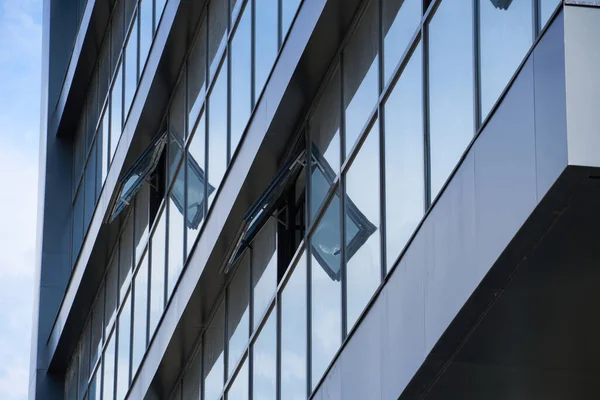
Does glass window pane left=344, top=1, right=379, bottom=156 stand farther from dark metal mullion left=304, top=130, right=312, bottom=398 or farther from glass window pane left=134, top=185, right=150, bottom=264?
glass window pane left=134, top=185, right=150, bottom=264

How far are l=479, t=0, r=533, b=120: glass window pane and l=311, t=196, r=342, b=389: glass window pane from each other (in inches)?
164

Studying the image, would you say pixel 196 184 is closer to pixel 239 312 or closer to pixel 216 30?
pixel 216 30

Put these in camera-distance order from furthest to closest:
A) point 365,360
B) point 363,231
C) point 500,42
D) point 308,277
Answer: point 308,277
point 363,231
point 365,360
point 500,42

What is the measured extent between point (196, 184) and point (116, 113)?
863 cm

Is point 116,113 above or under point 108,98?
under

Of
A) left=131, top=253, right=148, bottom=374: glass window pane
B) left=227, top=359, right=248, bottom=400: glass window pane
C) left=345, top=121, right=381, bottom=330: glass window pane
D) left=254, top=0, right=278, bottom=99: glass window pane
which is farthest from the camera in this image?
left=131, top=253, right=148, bottom=374: glass window pane

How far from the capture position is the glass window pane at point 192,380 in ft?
69.1

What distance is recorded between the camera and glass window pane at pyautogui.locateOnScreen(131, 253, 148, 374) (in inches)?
957

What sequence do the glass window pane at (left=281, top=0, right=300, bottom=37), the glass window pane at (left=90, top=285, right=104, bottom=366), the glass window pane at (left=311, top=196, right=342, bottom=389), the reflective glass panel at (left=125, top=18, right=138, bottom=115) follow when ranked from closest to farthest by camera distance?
the glass window pane at (left=311, top=196, right=342, bottom=389) → the glass window pane at (left=281, top=0, right=300, bottom=37) → the reflective glass panel at (left=125, top=18, right=138, bottom=115) → the glass window pane at (left=90, top=285, right=104, bottom=366)

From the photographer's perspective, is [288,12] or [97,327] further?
[97,327]

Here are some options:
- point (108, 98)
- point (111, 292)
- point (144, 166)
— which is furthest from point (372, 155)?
point (108, 98)

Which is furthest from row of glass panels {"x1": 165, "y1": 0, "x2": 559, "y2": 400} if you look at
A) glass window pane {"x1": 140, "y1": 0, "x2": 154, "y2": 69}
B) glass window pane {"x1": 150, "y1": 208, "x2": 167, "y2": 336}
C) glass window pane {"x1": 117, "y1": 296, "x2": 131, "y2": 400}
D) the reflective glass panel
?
the reflective glass panel

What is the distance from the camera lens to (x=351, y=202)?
14422 millimetres

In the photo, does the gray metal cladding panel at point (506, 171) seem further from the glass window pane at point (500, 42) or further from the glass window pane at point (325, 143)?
the glass window pane at point (325, 143)
